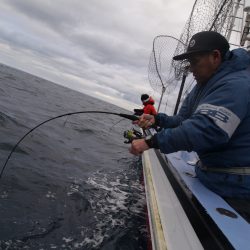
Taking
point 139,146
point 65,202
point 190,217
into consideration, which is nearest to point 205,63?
point 139,146

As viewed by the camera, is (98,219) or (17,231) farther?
(98,219)

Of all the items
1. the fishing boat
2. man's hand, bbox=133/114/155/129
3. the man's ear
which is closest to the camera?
the fishing boat

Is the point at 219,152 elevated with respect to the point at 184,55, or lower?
lower

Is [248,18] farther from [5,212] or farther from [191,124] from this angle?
[5,212]

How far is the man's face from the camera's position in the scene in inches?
106

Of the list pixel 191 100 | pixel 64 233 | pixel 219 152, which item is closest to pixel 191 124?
pixel 219 152

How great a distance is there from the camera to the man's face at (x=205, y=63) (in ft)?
8.85

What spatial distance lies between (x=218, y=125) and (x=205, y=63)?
0.77m

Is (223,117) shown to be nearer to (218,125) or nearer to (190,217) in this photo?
(218,125)

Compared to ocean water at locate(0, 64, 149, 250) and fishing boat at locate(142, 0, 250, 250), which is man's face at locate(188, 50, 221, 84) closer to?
fishing boat at locate(142, 0, 250, 250)

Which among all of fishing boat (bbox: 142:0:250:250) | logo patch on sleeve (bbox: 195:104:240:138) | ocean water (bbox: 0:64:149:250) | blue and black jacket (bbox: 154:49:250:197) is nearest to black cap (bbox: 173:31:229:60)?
blue and black jacket (bbox: 154:49:250:197)

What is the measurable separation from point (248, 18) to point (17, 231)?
250 inches

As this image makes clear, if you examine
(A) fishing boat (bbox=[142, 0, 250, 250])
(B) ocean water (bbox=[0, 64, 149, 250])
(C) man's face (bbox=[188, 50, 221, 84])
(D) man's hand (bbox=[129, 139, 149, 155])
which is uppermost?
(C) man's face (bbox=[188, 50, 221, 84])

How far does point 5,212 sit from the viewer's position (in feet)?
11.6
